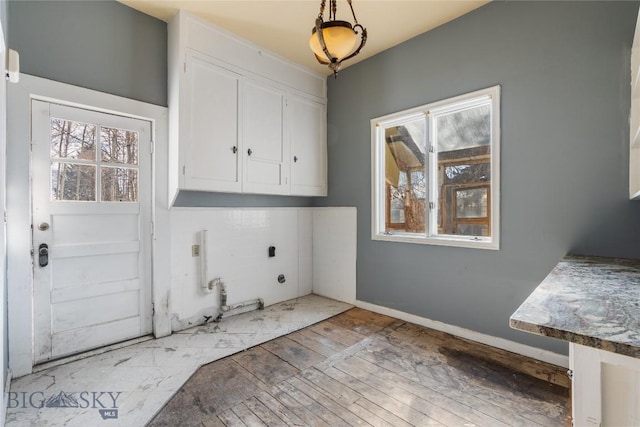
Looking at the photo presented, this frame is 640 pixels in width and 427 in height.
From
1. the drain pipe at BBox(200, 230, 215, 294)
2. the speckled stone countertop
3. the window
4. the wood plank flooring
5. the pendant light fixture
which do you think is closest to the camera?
the speckled stone countertop

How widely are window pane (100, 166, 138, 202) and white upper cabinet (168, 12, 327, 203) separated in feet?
0.98

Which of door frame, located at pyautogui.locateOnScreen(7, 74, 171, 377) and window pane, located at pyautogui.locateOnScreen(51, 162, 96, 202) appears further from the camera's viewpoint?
window pane, located at pyautogui.locateOnScreen(51, 162, 96, 202)

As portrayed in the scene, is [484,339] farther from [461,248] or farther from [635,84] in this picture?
[635,84]

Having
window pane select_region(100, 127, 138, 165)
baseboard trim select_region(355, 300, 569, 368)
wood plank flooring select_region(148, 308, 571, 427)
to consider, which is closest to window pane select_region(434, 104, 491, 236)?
baseboard trim select_region(355, 300, 569, 368)

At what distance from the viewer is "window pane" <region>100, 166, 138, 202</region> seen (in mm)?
2445

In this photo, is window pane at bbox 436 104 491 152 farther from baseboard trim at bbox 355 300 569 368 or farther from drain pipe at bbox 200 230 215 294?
drain pipe at bbox 200 230 215 294

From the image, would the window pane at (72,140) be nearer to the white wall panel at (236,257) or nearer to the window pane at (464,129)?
the white wall panel at (236,257)

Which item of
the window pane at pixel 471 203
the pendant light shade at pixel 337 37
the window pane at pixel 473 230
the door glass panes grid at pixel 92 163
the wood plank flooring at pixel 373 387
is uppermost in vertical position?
the pendant light shade at pixel 337 37

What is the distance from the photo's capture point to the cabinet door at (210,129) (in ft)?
8.51

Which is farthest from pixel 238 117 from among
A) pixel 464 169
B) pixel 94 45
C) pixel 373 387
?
pixel 373 387

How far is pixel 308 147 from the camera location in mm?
3604

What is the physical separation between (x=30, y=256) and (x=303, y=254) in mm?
2550

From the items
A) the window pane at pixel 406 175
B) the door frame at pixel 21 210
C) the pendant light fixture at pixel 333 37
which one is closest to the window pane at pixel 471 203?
the window pane at pixel 406 175

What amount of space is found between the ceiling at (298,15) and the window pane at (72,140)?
107 centimetres
